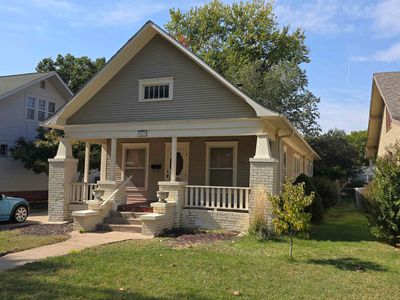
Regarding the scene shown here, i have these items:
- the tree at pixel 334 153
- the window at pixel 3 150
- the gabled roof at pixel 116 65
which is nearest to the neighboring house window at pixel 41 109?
the window at pixel 3 150

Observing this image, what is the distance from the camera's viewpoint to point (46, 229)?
12742mm

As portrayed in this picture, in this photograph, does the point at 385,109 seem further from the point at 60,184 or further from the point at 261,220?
the point at 60,184

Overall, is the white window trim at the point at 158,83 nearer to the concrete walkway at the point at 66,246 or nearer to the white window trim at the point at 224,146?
the white window trim at the point at 224,146

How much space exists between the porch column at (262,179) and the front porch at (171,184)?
30 millimetres

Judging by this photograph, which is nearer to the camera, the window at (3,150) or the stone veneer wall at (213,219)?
the stone veneer wall at (213,219)

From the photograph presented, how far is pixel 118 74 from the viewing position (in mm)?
14922

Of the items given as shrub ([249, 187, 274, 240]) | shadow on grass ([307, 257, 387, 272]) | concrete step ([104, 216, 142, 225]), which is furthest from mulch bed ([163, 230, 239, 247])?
shadow on grass ([307, 257, 387, 272])

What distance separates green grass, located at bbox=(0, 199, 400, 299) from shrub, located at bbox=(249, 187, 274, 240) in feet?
3.63

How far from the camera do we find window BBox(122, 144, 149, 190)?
16.6 metres

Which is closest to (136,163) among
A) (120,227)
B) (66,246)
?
(120,227)

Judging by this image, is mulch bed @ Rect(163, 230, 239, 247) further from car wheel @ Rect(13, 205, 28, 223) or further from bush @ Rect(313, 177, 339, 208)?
bush @ Rect(313, 177, 339, 208)

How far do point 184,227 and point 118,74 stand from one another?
6197 mm

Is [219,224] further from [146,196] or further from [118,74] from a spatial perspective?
[118,74]

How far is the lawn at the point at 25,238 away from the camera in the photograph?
377 inches
